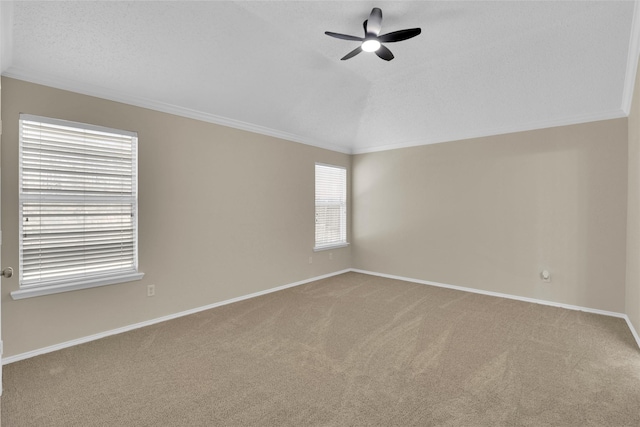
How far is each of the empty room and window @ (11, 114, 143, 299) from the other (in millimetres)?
18

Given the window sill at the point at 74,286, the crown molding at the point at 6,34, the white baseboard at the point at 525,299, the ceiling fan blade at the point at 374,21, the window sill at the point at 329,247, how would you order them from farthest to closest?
1. the window sill at the point at 329,247
2. the white baseboard at the point at 525,299
3. the window sill at the point at 74,286
4. the ceiling fan blade at the point at 374,21
5. the crown molding at the point at 6,34

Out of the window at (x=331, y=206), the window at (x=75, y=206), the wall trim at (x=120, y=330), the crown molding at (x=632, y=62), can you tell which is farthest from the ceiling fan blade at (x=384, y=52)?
the wall trim at (x=120, y=330)

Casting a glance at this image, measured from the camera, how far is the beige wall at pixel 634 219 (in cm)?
291

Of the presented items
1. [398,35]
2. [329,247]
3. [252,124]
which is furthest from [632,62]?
[329,247]

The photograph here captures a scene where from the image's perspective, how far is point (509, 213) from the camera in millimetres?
4453

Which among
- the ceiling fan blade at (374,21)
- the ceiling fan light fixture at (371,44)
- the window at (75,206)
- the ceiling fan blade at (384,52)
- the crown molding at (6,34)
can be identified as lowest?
the window at (75,206)

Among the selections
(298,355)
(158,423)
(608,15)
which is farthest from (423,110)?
(158,423)

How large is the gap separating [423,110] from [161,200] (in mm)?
3611

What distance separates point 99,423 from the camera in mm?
1926

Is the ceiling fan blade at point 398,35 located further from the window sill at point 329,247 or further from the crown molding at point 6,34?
the window sill at point 329,247

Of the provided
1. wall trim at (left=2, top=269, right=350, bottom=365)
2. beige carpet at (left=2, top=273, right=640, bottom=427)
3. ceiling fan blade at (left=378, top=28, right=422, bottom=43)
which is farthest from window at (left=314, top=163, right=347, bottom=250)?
ceiling fan blade at (left=378, top=28, right=422, bottom=43)

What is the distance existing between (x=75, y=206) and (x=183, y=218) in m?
1.02

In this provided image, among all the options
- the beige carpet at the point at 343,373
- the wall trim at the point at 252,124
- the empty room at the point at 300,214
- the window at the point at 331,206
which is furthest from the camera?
the window at the point at 331,206

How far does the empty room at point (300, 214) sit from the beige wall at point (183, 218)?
21 millimetres
